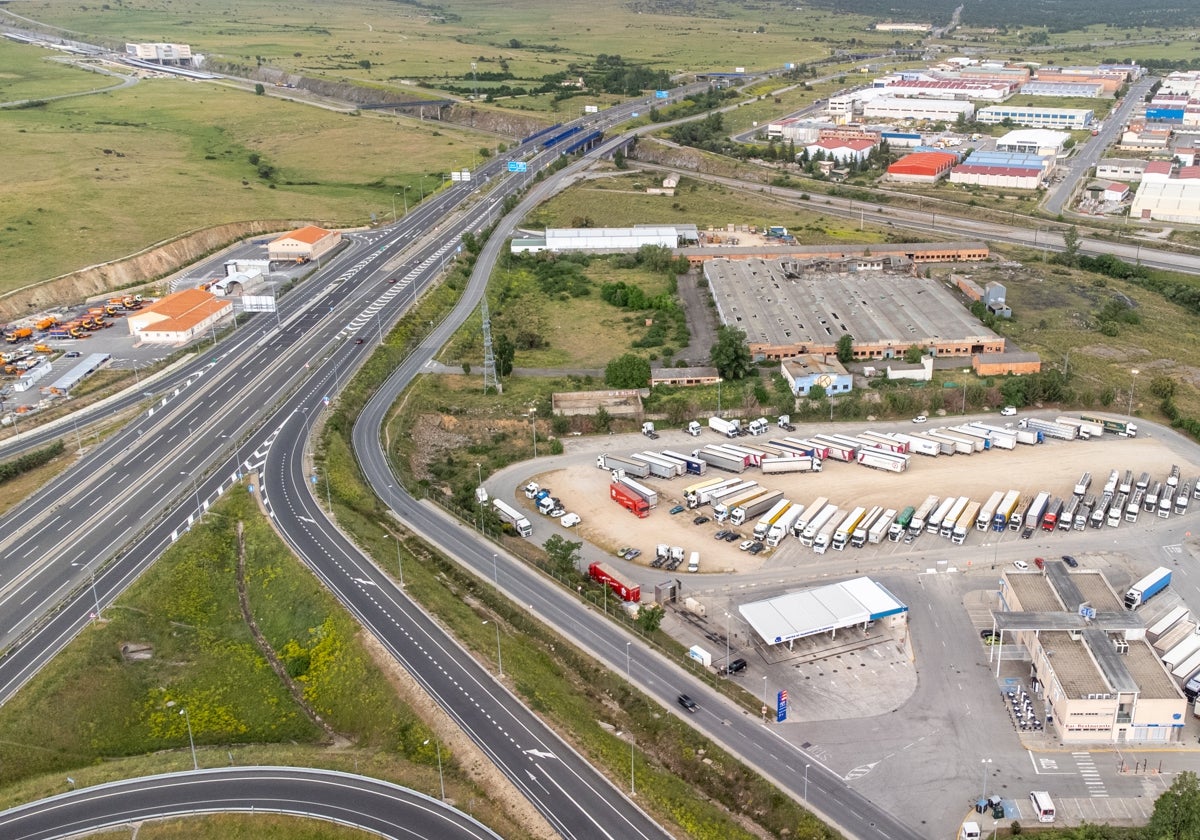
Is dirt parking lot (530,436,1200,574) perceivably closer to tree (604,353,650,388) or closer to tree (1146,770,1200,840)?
tree (604,353,650,388)

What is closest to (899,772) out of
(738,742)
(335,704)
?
(738,742)

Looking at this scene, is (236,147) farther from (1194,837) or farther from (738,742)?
(1194,837)

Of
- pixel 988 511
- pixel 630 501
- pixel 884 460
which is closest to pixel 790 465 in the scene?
pixel 884 460

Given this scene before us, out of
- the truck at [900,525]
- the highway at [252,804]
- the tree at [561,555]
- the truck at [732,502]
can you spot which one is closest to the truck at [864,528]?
the truck at [900,525]

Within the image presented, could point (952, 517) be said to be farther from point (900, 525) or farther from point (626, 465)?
point (626, 465)

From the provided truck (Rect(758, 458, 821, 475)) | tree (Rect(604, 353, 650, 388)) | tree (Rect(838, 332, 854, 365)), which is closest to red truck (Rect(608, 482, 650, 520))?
truck (Rect(758, 458, 821, 475))
